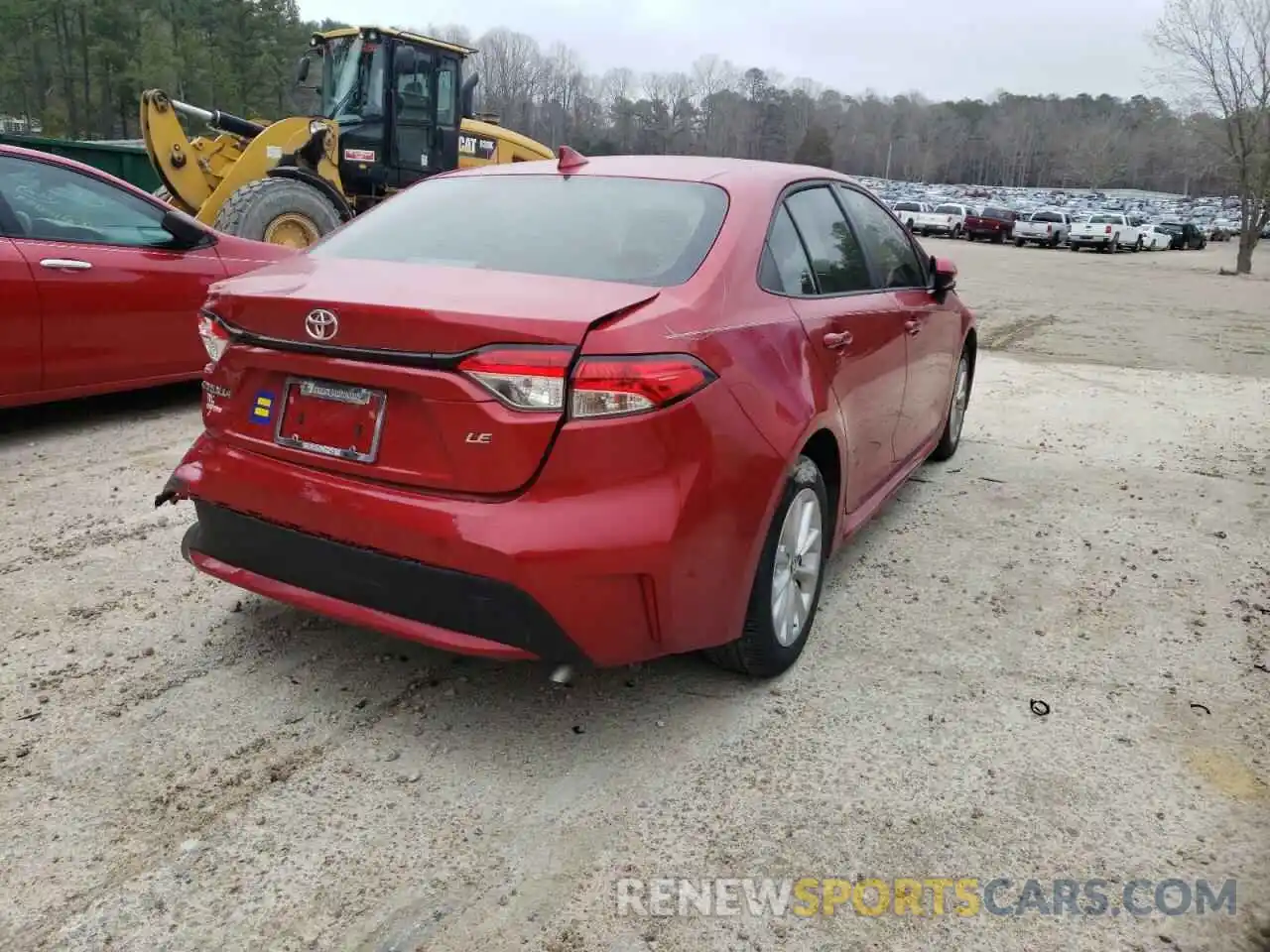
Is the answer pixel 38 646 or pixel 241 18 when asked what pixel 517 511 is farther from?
Result: pixel 241 18

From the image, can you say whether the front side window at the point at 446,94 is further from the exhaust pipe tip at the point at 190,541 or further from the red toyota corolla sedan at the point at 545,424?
the exhaust pipe tip at the point at 190,541

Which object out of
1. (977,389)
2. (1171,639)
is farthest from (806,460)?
(977,389)

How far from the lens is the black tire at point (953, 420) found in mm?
5664

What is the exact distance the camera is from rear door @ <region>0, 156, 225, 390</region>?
17.1ft

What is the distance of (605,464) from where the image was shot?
247 cm

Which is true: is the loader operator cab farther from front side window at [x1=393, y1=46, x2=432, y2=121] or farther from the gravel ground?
the gravel ground

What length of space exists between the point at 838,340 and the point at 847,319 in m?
0.17

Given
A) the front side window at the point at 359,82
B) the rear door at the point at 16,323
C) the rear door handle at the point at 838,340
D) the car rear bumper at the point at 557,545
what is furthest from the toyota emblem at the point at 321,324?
the front side window at the point at 359,82

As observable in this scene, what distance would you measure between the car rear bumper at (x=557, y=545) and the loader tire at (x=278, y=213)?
6874 mm

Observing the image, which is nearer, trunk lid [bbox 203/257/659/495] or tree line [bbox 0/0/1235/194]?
trunk lid [bbox 203/257/659/495]

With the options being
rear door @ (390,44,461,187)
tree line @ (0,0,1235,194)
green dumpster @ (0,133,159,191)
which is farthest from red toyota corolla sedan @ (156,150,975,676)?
tree line @ (0,0,1235,194)

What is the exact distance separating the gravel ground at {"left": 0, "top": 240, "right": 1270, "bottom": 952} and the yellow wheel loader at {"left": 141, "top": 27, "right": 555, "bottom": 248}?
17.8 ft

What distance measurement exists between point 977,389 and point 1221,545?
12.2 feet

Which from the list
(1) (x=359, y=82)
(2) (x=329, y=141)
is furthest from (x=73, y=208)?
(1) (x=359, y=82)
